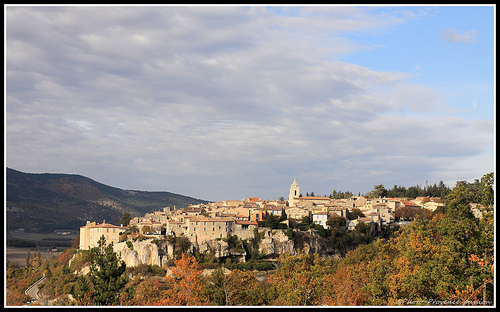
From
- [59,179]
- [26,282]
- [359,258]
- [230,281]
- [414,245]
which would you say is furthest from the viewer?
[59,179]

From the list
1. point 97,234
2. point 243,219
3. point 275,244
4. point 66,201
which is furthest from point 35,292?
point 66,201

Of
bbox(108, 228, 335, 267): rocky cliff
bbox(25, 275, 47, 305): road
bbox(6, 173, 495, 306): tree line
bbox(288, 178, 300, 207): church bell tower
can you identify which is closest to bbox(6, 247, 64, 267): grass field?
bbox(25, 275, 47, 305): road

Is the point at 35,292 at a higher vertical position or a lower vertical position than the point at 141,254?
lower

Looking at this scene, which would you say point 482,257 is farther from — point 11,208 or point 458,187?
point 11,208

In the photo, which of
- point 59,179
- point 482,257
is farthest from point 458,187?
point 59,179

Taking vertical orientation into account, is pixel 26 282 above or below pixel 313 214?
below

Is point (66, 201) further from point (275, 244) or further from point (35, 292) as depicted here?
point (275, 244)

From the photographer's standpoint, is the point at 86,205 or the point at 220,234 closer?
the point at 220,234
